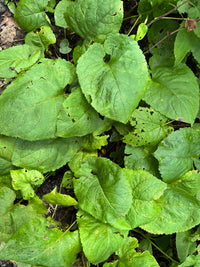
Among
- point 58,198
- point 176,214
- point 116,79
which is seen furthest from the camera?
point 176,214

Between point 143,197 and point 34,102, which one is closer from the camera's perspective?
point 34,102

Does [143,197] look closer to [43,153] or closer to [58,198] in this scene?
[58,198]

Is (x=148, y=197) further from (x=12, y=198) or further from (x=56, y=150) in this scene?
Result: (x=12, y=198)

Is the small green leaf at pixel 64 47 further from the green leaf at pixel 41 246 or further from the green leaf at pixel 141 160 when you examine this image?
the green leaf at pixel 41 246

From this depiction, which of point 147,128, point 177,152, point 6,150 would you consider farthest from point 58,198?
point 177,152

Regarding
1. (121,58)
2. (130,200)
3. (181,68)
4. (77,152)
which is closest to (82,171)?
(77,152)

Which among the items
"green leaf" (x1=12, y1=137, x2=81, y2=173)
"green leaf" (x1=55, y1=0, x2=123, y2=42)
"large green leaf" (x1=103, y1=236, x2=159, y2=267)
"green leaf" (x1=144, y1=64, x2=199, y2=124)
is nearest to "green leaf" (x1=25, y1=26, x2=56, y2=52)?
"green leaf" (x1=55, y1=0, x2=123, y2=42)

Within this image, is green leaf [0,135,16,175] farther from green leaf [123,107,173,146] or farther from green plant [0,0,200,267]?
green leaf [123,107,173,146]
